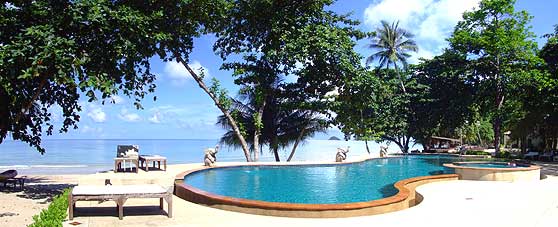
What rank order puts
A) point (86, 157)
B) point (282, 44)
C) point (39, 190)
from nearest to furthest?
point (39, 190)
point (282, 44)
point (86, 157)

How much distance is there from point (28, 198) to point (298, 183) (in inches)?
300

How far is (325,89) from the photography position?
923 inches

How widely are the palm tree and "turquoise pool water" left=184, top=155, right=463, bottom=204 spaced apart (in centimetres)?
668

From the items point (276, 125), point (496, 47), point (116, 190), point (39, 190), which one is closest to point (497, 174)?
point (116, 190)

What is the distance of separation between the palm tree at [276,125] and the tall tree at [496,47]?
11987mm

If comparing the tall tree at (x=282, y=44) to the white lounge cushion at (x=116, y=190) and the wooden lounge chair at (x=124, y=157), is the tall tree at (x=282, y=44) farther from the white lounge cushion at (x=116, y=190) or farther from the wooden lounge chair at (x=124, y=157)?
the white lounge cushion at (x=116, y=190)

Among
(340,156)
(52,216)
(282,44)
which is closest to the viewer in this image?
(52,216)

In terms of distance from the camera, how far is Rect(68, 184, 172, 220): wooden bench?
24.3 ft

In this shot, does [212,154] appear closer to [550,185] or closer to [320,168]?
[320,168]

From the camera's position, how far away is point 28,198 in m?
9.74

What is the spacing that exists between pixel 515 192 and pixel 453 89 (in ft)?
71.5

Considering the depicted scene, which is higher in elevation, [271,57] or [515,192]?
[271,57]

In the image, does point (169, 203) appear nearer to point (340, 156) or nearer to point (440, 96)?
point (340, 156)

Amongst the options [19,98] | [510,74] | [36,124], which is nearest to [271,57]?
[36,124]
